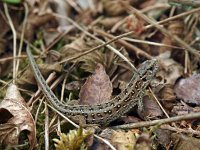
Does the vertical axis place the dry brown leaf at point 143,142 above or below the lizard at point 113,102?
below

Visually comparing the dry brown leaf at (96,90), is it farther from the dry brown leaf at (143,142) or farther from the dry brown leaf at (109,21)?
the dry brown leaf at (109,21)

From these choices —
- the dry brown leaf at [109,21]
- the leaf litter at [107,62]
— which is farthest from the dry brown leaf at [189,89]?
the dry brown leaf at [109,21]

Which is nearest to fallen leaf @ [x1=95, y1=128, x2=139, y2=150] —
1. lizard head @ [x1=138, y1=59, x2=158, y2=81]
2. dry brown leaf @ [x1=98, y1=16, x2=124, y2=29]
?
lizard head @ [x1=138, y1=59, x2=158, y2=81]

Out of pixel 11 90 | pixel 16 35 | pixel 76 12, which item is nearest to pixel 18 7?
pixel 16 35

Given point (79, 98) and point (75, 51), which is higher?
point (75, 51)

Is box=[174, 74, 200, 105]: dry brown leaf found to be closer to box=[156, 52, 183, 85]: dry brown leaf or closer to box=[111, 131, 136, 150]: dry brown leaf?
box=[156, 52, 183, 85]: dry brown leaf

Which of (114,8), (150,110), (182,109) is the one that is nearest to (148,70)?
(150,110)

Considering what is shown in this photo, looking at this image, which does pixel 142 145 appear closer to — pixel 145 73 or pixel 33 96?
pixel 145 73
